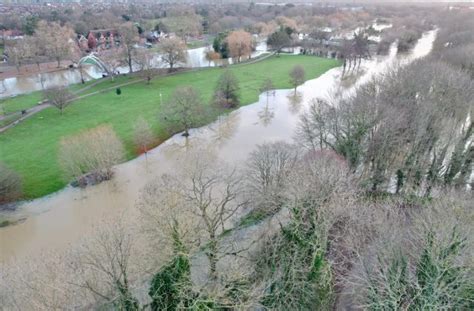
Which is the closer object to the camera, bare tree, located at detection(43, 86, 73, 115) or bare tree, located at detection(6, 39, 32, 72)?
bare tree, located at detection(43, 86, 73, 115)

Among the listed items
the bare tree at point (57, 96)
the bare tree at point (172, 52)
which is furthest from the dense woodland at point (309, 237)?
the bare tree at point (172, 52)

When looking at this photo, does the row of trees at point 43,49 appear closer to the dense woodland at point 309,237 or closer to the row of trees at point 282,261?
the dense woodland at point 309,237

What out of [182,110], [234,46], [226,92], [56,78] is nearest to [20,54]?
[56,78]

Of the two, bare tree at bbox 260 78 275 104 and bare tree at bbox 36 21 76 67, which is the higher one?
bare tree at bbox 36 21 76 67

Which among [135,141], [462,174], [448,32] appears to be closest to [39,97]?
[135,141]

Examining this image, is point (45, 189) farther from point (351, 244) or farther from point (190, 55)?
point (190, 55)

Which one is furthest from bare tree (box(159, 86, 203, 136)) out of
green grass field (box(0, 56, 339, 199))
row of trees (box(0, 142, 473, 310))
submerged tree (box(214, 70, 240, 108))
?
row of trees (box(0, 142, 473, 310))

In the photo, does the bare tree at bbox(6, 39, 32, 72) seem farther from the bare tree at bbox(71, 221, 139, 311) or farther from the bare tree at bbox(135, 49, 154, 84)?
the bare tree at bbox(71, 221, 139, 311)
